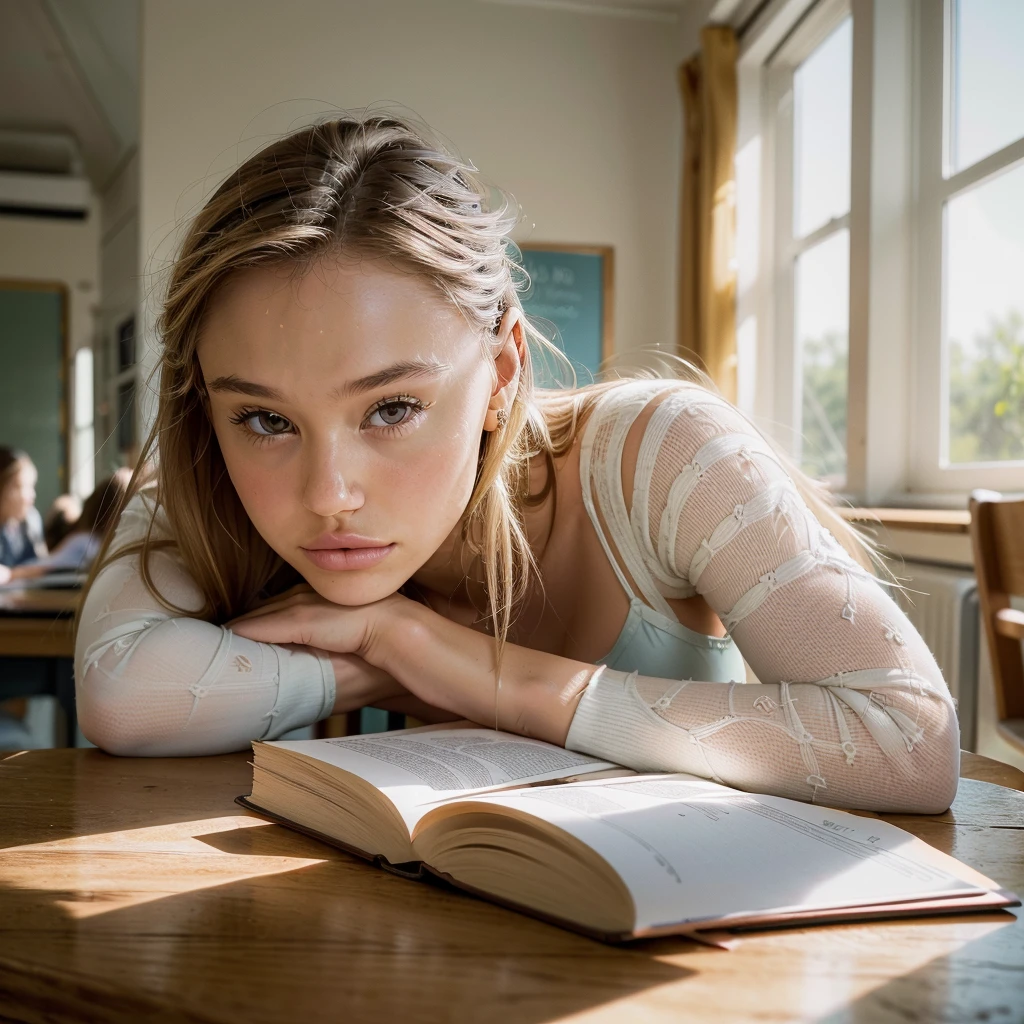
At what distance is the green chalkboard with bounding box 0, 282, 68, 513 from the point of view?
343 inches

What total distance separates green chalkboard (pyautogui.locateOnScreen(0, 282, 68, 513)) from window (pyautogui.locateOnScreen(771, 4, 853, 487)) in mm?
6592

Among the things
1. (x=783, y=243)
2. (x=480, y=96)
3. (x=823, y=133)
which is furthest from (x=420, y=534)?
(x=480, y=96)

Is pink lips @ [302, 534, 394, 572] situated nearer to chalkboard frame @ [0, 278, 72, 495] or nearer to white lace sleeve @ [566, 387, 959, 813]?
white lace sleeve @ [566, 387, 959, 813]

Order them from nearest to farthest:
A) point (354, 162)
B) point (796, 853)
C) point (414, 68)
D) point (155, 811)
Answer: point (796, 853) → point (155, 811) → point (354, 162) → point (414, 68)

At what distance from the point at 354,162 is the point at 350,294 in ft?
0.64

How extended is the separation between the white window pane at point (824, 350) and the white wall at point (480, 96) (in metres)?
0.58

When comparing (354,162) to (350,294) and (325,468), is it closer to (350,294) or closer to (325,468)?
(350,294)

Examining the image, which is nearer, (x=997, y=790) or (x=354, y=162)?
(x=997, y=790)

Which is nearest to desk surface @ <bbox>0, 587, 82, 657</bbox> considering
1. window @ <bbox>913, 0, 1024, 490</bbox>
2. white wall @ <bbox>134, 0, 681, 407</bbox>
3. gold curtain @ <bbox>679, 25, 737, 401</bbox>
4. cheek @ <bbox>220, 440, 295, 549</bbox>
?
cheek @ <bbox>220, 440, 295, 549</bbox>

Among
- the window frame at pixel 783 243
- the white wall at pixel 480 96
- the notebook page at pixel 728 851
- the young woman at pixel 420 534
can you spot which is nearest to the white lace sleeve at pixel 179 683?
the young woman at pixel 420 534

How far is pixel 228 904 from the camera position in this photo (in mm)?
578

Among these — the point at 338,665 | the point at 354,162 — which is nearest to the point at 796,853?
the point at 338,665

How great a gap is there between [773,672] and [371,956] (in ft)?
1.87

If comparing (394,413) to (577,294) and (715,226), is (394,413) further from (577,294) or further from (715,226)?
(577,294)
